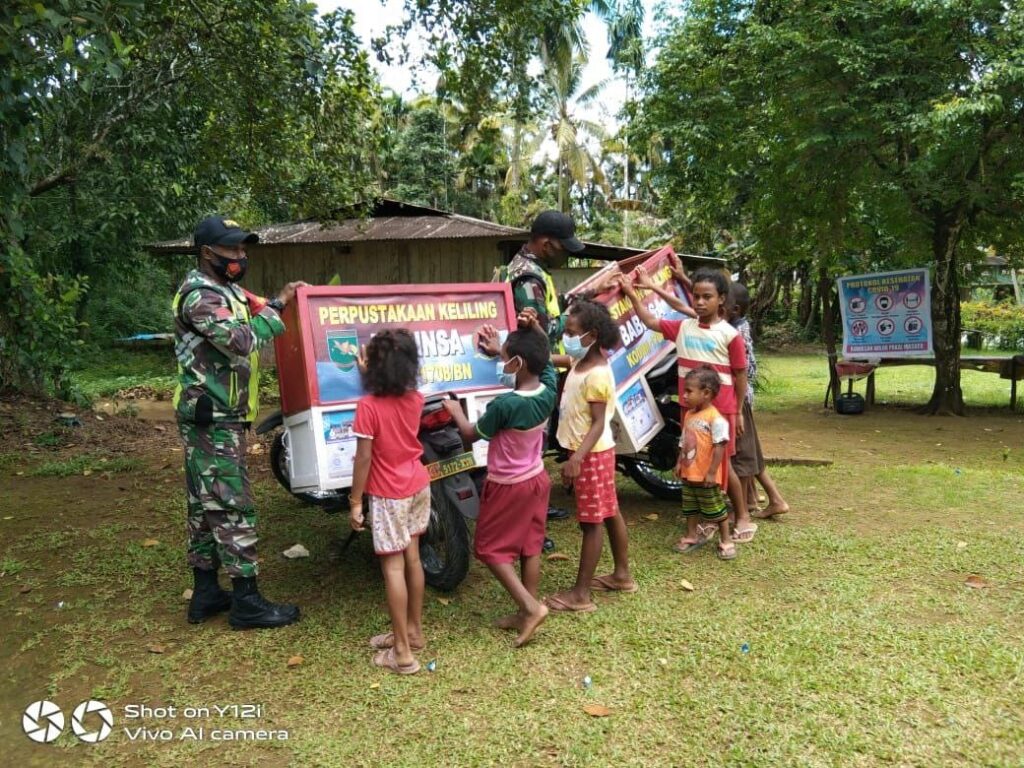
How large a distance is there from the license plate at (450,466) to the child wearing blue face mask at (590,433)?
478mm

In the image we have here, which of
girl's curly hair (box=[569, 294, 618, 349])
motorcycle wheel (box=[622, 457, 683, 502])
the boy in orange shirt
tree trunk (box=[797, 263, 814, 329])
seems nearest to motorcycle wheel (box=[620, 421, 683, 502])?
motorcycle wheel (box=[622, 457, 683, 502])

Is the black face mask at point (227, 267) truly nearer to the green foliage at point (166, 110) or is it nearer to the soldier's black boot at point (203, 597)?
the green foliage at point (166, 110)

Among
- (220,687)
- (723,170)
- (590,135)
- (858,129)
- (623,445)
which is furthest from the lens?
(590,135)

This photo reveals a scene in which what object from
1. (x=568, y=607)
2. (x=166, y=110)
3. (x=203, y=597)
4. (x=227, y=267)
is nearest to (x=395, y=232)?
(x=166, y=110)

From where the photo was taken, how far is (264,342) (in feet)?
11.1

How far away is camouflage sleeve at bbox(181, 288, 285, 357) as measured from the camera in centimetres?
319

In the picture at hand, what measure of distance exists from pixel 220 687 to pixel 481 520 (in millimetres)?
1252

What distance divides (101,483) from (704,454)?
4.94 meters

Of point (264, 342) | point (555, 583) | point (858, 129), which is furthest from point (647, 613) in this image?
point (858, 129)

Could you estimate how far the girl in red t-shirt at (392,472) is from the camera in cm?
303

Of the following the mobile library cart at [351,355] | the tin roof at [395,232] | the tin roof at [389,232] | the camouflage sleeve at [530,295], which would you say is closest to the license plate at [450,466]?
the mobile library cart at [351,355]

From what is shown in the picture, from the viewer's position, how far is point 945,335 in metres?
9.99

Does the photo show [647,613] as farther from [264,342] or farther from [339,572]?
[264,342]

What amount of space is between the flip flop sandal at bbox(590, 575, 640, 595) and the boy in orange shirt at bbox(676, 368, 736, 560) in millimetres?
721
